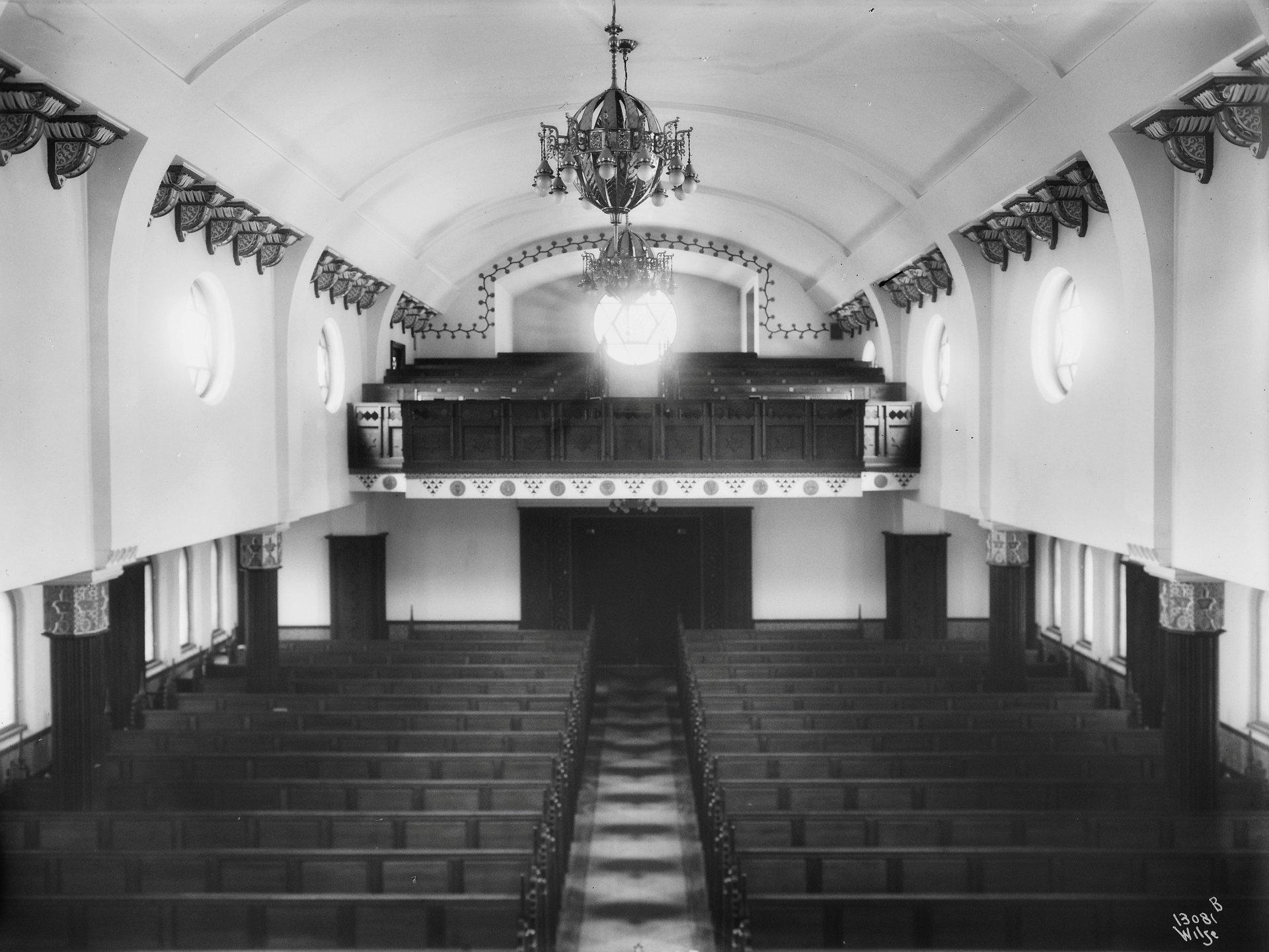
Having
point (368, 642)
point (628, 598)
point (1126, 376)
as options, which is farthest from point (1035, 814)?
point (628, 598)

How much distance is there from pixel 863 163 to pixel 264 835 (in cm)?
1045

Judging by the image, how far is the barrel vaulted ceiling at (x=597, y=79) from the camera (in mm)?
9102

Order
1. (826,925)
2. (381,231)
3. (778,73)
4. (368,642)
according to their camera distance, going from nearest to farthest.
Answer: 1. (826,925)
2. (778,73)
3. (381,231)
4. (368,642)

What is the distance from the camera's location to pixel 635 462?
59.4 ft

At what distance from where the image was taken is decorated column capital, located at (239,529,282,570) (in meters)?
15.8

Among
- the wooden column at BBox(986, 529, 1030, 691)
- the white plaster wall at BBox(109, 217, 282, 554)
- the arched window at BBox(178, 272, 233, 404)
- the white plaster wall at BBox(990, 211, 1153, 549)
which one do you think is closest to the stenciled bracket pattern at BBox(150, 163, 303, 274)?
the white plaster wall at BBox(109, 217, 282, 554)

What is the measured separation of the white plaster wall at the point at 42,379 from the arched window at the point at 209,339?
10.0 ft

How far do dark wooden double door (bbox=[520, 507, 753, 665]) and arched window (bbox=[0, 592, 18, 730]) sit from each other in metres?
10.8

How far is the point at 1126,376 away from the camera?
36.3 feet

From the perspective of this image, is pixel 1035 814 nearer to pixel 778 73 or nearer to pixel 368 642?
pixel 778 73

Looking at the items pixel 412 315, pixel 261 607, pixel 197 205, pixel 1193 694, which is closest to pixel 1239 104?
pixel 1193 694

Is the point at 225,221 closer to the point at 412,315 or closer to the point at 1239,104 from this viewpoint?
the point at 412,315
